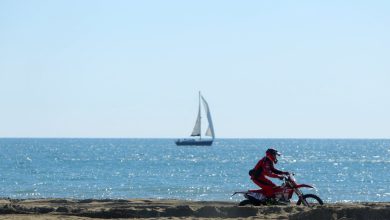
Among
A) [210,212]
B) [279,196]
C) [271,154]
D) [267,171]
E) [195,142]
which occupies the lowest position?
[210,212]

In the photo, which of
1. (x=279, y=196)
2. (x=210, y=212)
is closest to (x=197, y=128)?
(x=279, y=196)

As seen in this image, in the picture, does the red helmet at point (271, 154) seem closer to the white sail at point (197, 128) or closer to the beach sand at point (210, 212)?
the beach sand at point (210, 212)

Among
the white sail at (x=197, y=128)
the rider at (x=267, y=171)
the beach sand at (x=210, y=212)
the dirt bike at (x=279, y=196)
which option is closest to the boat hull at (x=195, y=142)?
the white sail at (x=197, y=128)

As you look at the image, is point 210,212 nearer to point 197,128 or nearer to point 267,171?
point 267,171

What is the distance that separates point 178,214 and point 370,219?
3.80 m

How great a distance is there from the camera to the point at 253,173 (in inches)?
760

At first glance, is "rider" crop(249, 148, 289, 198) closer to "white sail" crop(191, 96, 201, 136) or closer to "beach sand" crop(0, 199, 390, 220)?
"beach sand" crop(0, 199, 390, 220)

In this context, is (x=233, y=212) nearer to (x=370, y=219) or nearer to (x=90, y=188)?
(x=370, y=219)

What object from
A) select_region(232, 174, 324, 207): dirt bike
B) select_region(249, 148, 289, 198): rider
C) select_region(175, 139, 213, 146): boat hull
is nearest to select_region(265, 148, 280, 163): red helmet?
select_region(249, 148, 289, 198): rider

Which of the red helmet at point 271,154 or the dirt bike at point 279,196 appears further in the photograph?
the dirt bike at point 279,196

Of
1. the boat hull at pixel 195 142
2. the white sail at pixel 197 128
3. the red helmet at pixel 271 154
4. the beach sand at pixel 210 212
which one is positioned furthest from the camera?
the boat hull at pixel 195 142

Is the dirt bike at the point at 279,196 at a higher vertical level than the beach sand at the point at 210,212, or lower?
higher

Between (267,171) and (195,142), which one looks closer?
(267,171)

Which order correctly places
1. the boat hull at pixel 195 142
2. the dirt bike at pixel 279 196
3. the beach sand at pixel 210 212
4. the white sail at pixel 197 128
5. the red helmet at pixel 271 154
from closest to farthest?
the beach sand at pixel 210 212, the red helmet at pixel 271 154, the dirt bike at pixel 279 196, the white sail at pixel 197 128, the boat hull at pixel 195 142
